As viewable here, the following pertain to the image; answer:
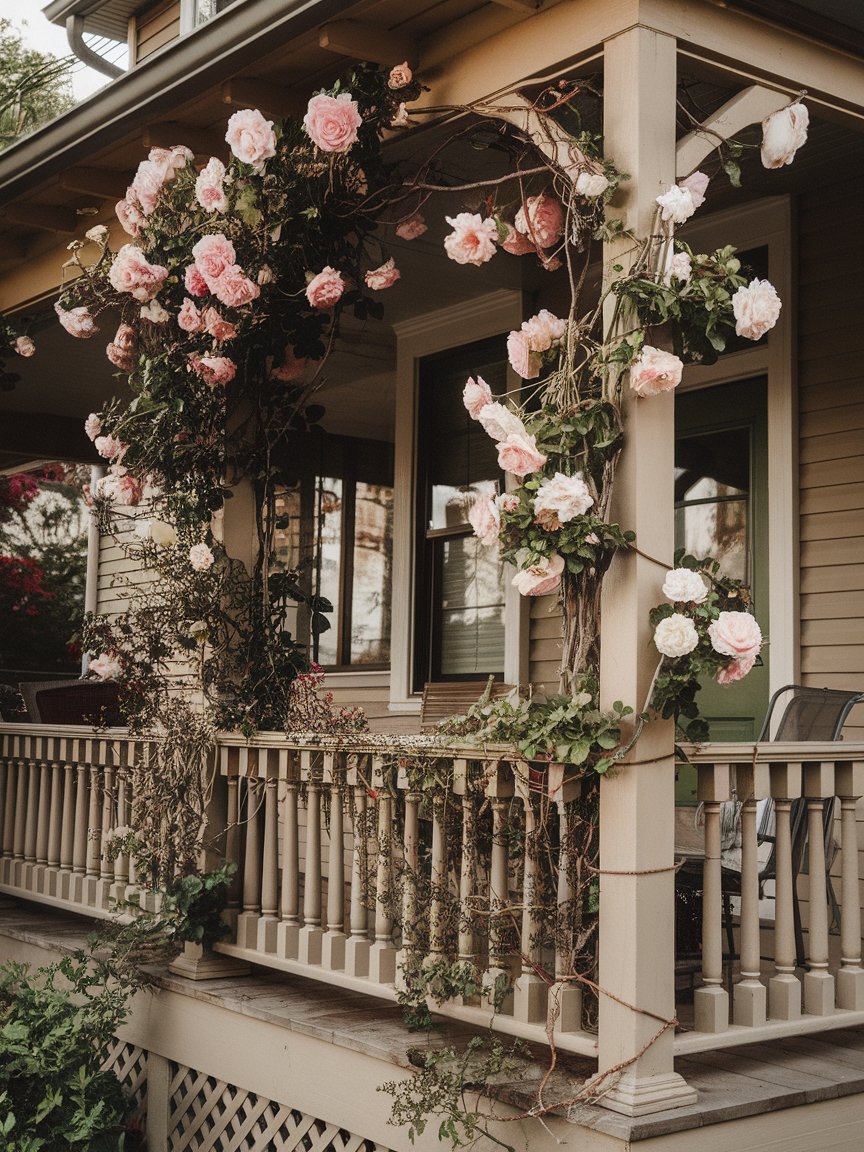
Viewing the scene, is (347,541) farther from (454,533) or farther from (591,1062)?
(591,1062)

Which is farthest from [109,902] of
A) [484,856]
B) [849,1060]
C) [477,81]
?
[477,81]

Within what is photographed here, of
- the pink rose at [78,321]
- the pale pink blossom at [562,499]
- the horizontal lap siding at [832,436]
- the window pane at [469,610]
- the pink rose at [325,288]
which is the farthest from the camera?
the window pane at [469,610]

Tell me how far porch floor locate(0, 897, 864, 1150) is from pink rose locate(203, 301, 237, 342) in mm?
2140

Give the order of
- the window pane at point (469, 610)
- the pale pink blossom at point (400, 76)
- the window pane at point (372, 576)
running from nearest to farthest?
the pale pink blossom at point (400, 76)
the window pane at point (469, 610)
the window pane at point (372, 576)

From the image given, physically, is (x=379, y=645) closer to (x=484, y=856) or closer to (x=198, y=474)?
(x=198, y=474)

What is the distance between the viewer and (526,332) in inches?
133

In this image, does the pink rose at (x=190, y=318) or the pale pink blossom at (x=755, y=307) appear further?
the pink rose at (x=190, y=318)

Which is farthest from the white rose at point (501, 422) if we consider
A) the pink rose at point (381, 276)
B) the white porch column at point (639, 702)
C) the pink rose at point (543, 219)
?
the pink rose at point (381, 276)

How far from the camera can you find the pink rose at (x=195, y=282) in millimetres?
4129

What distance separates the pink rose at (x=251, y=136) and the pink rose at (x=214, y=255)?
286 millimetres

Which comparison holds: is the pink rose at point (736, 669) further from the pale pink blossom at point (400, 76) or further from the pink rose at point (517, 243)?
the pale pink blossom at point (400, 76)

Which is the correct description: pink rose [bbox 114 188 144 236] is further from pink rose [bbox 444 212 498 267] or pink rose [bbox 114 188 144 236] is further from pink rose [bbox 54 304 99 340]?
pink rose [bbox 444 212 498 267]

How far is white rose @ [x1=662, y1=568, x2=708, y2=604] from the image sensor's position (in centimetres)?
298

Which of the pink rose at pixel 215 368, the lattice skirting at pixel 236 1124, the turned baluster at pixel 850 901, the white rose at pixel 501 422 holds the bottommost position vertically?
the lattice skirting at pixel 236 1124
